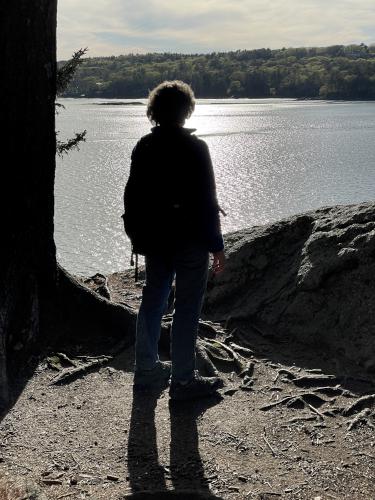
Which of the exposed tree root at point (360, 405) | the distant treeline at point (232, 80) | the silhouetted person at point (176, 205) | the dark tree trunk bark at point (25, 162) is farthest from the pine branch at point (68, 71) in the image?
the distant treeline at point (232, 80)

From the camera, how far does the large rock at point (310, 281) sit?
654cm

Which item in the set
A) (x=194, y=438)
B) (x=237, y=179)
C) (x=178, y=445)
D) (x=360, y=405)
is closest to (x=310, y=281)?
(x=360, y=405)

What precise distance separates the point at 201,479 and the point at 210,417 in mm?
854

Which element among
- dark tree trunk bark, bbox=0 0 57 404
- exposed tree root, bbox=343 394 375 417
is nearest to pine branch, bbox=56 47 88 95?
dark tree trunk bark, bbox=0 0 57 404

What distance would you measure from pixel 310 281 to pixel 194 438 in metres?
2.78

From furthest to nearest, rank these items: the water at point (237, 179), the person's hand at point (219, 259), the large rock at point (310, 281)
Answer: the water at point (237, 179) < the large rock at point (310, 281) < the person's hand at point (219, 259)

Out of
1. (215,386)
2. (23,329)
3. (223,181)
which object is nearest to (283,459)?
(215,386)

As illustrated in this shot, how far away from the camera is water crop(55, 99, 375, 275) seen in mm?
14547

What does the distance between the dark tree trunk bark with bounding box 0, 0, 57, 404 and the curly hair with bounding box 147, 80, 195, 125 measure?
1333mm

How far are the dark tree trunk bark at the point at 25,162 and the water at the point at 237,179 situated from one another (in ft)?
19.8

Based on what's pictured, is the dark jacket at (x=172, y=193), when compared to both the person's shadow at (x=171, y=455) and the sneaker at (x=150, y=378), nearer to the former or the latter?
the sneaker at (x=150, y=378)

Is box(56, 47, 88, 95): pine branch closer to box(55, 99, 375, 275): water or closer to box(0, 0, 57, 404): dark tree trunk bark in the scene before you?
box(0, 0, 57, 404): dark tree trunk bark

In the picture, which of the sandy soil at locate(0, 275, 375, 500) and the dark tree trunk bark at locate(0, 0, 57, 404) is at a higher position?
the dark tree trunk bark at locate(0, 0, 57, 404)

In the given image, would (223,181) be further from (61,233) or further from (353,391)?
(353,391)
